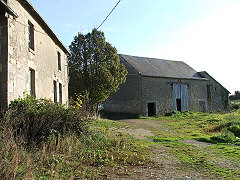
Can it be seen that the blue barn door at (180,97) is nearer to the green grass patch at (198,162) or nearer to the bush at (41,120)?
the green grass patch at (198,162)

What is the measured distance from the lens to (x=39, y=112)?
5.68 m

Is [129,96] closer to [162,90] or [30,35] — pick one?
[162,90]

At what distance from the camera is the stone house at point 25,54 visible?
6.14 meters

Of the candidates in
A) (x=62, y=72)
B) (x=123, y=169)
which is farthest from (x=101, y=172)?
(x=62, y=72)

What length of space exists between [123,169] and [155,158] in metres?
1.27

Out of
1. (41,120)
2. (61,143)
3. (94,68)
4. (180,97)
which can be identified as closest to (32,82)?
(41,120)

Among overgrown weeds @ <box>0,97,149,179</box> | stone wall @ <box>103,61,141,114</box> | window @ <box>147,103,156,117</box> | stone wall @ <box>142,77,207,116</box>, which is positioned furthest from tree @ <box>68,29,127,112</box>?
overgrown weeds @ <box>0,97,149,179</box>

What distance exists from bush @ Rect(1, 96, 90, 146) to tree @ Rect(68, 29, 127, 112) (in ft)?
29.3

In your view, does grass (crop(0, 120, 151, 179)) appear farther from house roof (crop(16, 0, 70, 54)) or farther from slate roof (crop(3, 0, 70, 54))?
house roof (crop(16, 0, 70, 54))

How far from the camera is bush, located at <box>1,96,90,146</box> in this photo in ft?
17.1

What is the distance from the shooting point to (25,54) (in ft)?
24.2

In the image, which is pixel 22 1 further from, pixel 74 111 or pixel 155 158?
pixel 155 158

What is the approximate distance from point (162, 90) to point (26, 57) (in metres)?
15.0

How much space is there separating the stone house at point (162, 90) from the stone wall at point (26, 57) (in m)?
9.74
